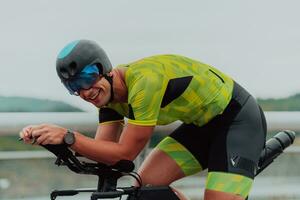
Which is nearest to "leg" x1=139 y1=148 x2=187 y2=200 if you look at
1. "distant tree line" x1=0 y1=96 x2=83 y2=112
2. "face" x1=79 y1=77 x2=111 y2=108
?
"face" x1=79 y1=77 x2=111 y2=108

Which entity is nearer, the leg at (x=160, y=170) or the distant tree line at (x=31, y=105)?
the leg at (x=160, y=170)

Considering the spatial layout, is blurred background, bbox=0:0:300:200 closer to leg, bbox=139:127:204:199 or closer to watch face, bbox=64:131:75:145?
leg, bbox=139:127:204:199

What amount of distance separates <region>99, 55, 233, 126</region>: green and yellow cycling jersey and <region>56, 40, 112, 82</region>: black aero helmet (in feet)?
0.65

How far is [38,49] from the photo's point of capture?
16.4 ft

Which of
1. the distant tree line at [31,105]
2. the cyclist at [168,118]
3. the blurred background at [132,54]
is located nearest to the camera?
the cyclist at [168,118]

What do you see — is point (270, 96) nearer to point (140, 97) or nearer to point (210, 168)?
A: point (210, 168)

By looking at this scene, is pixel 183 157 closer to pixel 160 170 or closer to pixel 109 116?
pixel 160 170

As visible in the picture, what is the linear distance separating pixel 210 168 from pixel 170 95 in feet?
1.45

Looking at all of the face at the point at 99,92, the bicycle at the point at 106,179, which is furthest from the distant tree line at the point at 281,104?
the face at the point at 99,92

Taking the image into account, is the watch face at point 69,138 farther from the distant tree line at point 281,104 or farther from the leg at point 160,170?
the distant tree line at point 281,104

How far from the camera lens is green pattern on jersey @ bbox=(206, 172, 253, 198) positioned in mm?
3379

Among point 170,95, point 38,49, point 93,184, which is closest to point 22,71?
point 38,49

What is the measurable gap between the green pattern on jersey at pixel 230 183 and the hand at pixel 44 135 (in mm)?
850

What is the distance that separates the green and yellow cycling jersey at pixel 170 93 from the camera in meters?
3.20
